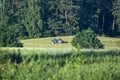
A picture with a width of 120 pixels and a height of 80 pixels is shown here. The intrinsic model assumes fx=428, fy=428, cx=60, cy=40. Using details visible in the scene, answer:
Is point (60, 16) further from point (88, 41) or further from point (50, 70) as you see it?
point (50, 70)

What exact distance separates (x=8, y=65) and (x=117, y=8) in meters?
89.9

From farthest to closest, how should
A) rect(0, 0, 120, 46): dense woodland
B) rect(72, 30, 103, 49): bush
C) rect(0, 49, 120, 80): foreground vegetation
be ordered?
rect(0, 0, 120, 46): dense woodland, rect(72, 30, 103, 49): bush, rect(0, 49, 120, 80): foreground vegetation

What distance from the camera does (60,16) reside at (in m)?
103

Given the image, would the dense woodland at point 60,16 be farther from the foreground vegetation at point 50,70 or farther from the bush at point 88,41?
the foreground vegetation at point 50,70

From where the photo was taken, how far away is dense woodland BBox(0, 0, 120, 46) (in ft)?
315

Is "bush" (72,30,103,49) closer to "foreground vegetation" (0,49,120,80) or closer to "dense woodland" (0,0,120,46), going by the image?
"dense woodland" (0,0,120,46)

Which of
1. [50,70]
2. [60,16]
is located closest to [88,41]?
[50,70]

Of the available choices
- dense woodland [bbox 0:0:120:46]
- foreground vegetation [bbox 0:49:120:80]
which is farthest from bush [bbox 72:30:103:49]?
foreground vegetation [bbox 0:49:120:80]

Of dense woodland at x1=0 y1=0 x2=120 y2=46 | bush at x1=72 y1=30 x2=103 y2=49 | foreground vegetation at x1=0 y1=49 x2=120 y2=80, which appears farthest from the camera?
dense woodland at x1=0 y1=0 x2=120 y2=46

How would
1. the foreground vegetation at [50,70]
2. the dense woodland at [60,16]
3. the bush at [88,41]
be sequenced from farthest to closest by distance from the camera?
1. the dense woodland at [60,16]
2. the bush at [88,41]
3. the foreground vegetation at [50,70]

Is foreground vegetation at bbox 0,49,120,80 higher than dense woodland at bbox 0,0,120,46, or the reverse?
foreground vegetation at bbox 0,49,120,80

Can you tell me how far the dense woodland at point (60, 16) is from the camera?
96125 millimetres

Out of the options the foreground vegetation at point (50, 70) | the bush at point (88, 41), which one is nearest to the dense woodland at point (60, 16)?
the bush at point (88, 41)

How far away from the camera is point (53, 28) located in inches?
3836
